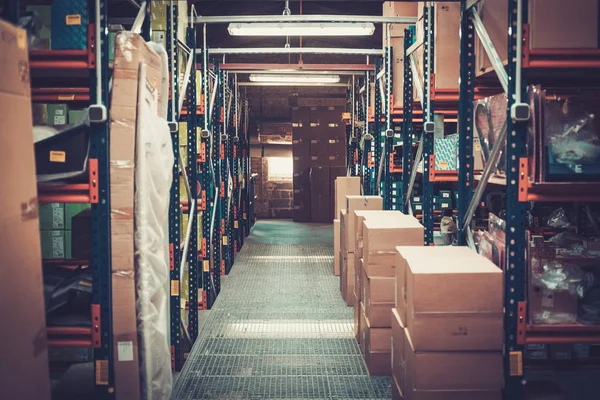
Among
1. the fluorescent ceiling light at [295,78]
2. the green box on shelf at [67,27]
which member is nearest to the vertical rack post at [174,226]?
the green box on shelf at [67,27]

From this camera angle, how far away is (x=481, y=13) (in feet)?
10.5

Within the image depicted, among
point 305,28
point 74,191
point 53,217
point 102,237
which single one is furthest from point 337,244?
point 74,191

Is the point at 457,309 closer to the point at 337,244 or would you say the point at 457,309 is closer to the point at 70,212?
the point at 70,212

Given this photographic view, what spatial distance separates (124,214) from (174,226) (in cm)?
137

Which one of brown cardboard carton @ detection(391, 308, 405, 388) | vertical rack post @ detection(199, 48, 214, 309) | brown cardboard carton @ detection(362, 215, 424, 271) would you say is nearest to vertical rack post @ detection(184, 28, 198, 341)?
vertical rack post @ detection(199, 48, 214, 309)

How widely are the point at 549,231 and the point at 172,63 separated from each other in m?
3.20

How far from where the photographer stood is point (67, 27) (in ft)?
9.36

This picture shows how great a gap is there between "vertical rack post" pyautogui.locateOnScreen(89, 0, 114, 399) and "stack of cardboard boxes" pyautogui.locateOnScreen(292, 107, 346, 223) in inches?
486

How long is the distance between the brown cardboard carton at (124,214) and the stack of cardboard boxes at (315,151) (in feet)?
40.1

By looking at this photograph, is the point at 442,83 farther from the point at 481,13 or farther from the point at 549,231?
the point at 549,231

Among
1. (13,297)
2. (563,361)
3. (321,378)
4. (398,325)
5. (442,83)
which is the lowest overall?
(321,378)

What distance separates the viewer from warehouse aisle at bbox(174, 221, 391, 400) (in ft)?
12.9

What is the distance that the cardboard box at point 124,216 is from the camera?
2.74 m

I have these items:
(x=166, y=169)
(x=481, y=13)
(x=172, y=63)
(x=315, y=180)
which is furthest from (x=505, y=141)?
(x=315, y=180)
